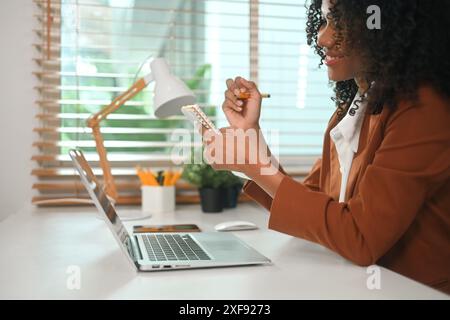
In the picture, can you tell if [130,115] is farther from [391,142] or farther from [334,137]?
[391,142]

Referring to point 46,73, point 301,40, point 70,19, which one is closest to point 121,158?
point 46,73

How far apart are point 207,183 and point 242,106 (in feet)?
1.96

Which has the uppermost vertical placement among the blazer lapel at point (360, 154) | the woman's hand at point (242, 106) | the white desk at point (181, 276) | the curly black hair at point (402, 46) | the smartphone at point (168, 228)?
the curly black hair at point (402, 46)

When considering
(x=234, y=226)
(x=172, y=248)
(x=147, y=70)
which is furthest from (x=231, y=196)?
(x=172, y=248)

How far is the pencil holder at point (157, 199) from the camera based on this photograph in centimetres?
161

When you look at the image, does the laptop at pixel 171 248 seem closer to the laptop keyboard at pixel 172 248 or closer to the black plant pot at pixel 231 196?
the laptop keyboard at pixel 172 248

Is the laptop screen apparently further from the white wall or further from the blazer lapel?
the white wall

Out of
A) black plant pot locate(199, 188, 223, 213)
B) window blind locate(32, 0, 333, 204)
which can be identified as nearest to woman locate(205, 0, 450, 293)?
black plant pot locate(199, 188, 223, 213)

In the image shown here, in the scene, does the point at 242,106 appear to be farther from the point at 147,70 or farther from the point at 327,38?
the point at 147,70

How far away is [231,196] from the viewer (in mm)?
1688

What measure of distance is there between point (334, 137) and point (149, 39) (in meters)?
1.00

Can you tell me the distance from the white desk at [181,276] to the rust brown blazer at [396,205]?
0.20ft

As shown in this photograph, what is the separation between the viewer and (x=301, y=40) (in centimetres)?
203

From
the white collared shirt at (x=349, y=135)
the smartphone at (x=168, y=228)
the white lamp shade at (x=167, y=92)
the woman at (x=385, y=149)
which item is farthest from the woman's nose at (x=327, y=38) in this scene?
the smartphone at (x=168, y=228)
